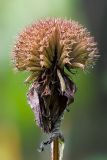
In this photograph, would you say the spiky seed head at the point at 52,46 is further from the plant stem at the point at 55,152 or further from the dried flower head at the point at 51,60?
the plant stem at the point at 55,152

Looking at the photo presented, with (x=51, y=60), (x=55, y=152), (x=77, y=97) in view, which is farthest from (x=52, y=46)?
(x=77, y=97)

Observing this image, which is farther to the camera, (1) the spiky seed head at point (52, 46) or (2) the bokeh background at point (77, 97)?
(2) the bokeh background at point (77, 97)

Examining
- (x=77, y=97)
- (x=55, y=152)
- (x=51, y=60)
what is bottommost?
(x=55, y=152)

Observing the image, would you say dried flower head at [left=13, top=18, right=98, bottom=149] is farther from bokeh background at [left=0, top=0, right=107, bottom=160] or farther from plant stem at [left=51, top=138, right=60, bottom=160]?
bokeh background at [left=0, top=0, right=107, bottom=160]

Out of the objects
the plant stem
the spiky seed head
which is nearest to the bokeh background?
the spiky seed head

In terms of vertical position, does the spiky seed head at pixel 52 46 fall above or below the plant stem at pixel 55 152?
above

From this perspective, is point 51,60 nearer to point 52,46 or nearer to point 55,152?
point 52,46

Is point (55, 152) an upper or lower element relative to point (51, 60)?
lower

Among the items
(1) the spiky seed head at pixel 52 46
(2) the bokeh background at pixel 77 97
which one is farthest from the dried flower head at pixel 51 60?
(2) the bokeh background at pixel 77 97
